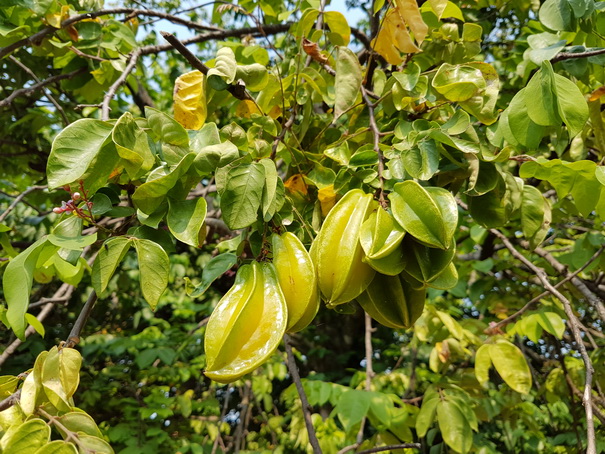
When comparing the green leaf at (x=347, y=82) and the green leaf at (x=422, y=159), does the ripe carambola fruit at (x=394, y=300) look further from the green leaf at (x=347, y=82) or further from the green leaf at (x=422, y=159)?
the green leaf at (x=347, y=82)

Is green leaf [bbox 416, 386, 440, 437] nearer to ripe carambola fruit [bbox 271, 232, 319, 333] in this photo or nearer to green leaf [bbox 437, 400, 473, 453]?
green leaf [bbox 437, 400, 473, 453]

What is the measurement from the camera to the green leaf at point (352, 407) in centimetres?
183

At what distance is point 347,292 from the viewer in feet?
2.53

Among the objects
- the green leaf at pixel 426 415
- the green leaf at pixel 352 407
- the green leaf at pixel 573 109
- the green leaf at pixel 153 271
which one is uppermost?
the green leaf at pixel 573 109

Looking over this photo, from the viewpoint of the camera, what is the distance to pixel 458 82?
903 millimetres

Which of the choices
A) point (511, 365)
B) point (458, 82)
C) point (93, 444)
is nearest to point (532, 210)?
point (458, 82)

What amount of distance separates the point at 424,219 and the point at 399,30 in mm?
591

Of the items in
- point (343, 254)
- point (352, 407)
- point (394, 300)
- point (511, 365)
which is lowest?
point (352, 407)

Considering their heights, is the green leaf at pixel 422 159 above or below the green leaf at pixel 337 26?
below

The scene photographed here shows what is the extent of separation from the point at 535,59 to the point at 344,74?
398 mm

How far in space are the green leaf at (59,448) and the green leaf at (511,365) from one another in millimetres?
1496

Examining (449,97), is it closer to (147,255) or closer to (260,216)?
(260,216)

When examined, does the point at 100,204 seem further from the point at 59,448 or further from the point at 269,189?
the point at 59,448

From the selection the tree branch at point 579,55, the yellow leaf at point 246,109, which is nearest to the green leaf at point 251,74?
the yellow leaf at point 246,109
